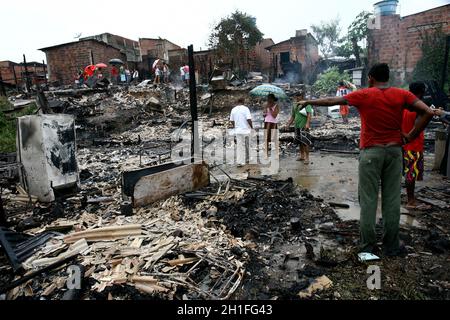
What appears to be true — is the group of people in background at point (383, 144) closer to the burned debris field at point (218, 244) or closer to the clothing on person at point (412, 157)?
the burned debris field at point (218, 244)

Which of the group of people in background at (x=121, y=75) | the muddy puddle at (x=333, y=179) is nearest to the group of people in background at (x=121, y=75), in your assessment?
the group of people in background at (x=121, y=75)

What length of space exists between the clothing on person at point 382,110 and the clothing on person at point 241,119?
15.2 feet

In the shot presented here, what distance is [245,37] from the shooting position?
24344 mm

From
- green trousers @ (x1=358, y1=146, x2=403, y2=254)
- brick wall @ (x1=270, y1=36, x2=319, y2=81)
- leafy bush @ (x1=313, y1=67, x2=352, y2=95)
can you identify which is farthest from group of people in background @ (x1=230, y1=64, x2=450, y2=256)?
brick wall @ (x1=270, y1=36, x2=319, y2=81)

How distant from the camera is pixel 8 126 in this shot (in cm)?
1419

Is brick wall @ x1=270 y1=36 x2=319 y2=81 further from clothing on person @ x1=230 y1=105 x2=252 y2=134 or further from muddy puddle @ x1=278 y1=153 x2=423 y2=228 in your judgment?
clothing on person @ x1=230 y1=105 x2=252 y2=134

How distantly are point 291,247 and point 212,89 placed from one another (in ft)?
52.5

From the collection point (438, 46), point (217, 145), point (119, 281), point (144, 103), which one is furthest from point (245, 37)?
point (119, 281)

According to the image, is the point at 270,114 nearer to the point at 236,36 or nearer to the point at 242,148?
the point at 242,148

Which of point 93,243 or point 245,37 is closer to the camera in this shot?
point 93,243

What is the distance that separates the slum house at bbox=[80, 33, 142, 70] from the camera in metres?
30.3

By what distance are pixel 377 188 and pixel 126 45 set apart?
35.3 m
